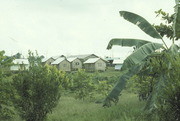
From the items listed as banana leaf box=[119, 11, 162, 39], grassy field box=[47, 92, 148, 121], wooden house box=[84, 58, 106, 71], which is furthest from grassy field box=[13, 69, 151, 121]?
wooden house box=[84, 58, 106, 71]

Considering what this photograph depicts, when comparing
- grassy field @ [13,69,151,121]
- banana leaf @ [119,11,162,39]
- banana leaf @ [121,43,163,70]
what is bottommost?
grassy field @ [13,69,151,121]

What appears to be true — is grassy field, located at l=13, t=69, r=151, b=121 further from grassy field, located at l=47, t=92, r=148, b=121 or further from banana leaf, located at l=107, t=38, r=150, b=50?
banana leaf, located at l=107, t=38, r=150, b=50

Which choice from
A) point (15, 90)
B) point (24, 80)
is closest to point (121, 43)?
point (24, 80)

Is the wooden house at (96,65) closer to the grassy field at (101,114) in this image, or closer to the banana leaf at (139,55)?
the grassy field at (101,114)

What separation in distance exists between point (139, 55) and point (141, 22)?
2562 millimetres

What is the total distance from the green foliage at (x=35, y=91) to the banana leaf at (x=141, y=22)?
4.67 m

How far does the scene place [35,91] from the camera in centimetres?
847

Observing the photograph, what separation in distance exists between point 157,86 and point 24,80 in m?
5.53

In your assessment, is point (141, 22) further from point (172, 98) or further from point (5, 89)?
point (5, 89)

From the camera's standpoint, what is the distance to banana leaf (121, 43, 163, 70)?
764 centimetres

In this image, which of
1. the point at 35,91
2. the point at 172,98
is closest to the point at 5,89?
the point at 35,91

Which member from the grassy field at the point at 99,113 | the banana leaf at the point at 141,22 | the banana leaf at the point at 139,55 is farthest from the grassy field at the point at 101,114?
the banana leaf at the point at 141,22

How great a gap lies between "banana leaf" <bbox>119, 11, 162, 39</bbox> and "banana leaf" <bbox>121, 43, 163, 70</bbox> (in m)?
0.88

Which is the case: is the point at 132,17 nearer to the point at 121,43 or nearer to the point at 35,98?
the point at 121,43
